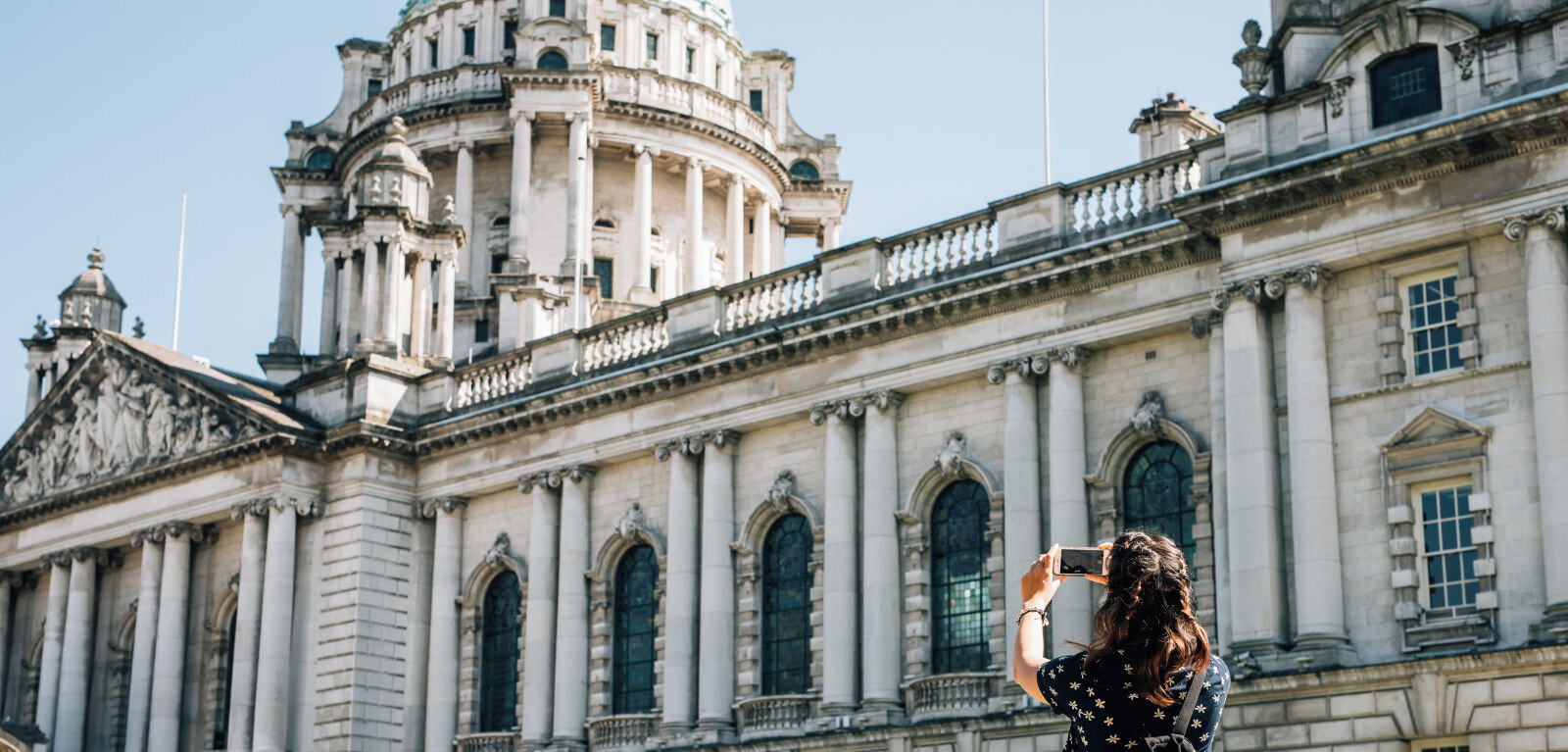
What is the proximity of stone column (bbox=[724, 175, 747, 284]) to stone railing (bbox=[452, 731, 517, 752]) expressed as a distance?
1010 inches

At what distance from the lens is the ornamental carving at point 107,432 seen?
137ft

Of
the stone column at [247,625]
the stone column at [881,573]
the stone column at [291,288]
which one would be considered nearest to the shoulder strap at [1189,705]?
the stone column at [881,573]

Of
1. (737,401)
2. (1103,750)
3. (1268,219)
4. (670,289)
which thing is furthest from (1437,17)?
(670,289)

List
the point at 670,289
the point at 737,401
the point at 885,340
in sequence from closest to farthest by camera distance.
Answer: the point at 885,340, the point at 737,401, the point at 670,289

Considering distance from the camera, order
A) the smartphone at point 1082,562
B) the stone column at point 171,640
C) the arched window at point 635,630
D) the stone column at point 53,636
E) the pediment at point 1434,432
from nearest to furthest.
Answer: the smartphone at point 1082,562 < the pediment at point 1434,432 < the arched window at point 635,630 < the stone column at point 171,640 < the stone column at point 53,636

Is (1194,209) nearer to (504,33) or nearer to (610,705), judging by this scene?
(610,705)

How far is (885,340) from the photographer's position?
32719mm

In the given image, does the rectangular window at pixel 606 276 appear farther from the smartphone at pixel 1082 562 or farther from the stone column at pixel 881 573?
the smartphone at pixel 1082 562

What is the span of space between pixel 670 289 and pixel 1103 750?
5522cm

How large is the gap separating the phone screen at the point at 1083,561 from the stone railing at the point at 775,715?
87.2 feet

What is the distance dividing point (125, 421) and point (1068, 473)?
23652 mm

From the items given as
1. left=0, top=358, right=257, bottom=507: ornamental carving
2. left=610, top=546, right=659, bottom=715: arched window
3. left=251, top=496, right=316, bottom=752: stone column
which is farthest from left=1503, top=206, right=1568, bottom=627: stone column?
left=0, top=358, right=257, bottom=507: ornamental carving

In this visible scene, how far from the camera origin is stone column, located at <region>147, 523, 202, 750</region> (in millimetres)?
40625

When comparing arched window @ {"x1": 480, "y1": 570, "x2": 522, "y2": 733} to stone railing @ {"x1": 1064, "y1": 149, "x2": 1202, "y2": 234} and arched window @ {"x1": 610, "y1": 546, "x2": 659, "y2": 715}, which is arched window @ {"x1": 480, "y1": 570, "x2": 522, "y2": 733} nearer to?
arched window @ {"x1": 610, "y1": 546, "x2": 659, "y2": 715}
